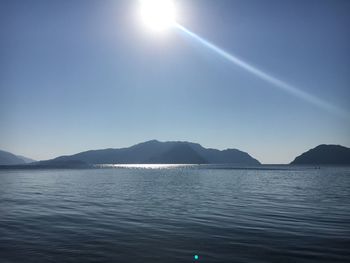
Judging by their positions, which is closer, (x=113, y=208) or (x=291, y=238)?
(x=291, y=238)

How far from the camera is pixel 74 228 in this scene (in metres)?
24.5

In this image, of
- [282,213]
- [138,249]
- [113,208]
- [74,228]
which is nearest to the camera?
[138,249]

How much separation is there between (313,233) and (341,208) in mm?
17667

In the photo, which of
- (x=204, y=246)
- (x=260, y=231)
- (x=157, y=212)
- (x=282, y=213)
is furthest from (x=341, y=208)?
(x=204, y=246)

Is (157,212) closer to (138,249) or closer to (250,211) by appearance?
(250,211)

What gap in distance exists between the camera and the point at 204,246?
749 inches

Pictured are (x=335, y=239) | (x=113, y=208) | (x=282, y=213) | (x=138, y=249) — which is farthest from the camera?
(x=113, y=208)

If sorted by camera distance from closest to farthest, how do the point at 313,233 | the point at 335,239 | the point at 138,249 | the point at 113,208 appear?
the point at 138,249 < the point at 335,239 < the point at 313,233 < the point at 113,208

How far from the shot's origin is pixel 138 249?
59.9 feet

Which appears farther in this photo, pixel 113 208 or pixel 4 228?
pixel 113 208

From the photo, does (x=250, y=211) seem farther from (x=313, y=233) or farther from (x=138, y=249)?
(x=138, y=249)

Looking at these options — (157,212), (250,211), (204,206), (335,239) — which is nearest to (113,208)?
(157,212)

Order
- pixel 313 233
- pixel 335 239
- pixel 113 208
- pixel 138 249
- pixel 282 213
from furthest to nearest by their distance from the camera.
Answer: pixel 113 208 → pixel 282 213 → pixel 313 233 → pixel 335 239 → pixel 138 249

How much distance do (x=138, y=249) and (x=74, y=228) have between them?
28.8 feet
